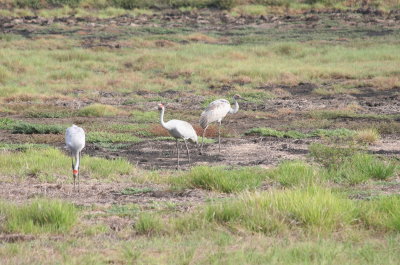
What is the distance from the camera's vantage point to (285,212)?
8.03m

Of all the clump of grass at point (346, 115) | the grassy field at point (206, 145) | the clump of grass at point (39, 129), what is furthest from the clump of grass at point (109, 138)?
the clump of grass at point (346, 115)

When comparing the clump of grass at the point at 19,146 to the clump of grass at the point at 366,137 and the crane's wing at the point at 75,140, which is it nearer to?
the crane's wing at the point at 75,140

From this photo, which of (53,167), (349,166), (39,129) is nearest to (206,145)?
(39,129)

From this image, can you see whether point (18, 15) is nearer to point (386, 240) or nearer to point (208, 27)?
point (208, 27)

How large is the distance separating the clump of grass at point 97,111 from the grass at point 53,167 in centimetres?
787

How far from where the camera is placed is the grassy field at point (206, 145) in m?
7.55

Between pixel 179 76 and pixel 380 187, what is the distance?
1836cm

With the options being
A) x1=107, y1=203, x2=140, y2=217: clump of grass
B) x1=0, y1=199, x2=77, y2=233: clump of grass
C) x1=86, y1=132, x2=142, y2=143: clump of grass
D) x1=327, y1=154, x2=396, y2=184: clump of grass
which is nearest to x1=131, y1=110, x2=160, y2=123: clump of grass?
x1=86, y1=132, x2=142, y2=143: clump of grass

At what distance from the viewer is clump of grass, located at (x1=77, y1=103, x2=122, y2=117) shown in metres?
20.8

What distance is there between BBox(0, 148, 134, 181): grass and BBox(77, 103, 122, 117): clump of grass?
7.87 m

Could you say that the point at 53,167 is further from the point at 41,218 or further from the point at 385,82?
the point at 385,82

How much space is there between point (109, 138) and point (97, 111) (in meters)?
4.59

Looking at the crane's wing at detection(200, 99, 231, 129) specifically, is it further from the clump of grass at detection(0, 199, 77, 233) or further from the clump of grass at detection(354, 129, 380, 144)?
the clump of grass at detection(0, 199, 77, 233)

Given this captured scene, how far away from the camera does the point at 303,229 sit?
787 centimetres
